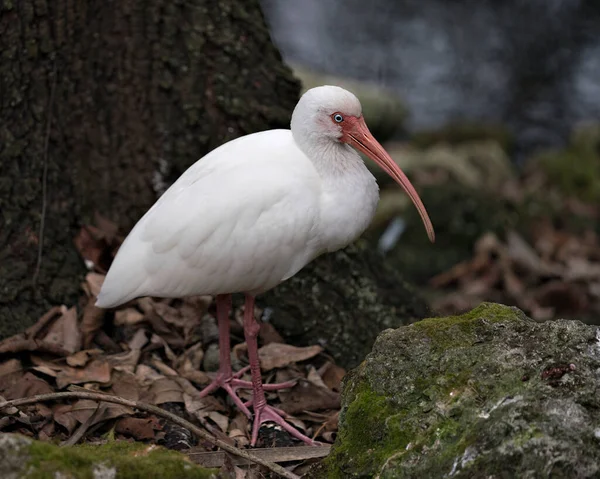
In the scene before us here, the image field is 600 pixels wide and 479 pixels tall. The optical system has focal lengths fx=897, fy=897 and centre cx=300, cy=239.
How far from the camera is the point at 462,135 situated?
12742mm

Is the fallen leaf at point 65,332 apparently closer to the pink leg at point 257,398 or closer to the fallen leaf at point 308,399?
the pink leg at point 257,398

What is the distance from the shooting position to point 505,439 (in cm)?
268

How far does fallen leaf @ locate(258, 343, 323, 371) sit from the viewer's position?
4508 millimetres

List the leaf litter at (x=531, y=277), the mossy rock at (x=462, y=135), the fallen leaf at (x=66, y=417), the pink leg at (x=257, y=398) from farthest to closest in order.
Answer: the mossy rock at (x=462, y=135) < the leaf litter at (x=531, y=277) < the pink leg at (x=257, y=398) < the fallen leaf at (x=66, y=417)

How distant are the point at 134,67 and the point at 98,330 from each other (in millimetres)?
1370

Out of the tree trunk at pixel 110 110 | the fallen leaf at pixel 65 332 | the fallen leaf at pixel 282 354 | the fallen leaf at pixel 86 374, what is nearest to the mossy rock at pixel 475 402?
the fallen leaf at pixel 282 354

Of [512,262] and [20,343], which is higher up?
[20,343]

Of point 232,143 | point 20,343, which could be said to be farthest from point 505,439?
point 20,343

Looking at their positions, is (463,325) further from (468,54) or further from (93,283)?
(468,54)

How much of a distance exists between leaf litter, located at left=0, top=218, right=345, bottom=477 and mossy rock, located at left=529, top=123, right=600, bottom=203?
6638mm

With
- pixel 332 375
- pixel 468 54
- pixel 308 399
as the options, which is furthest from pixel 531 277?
pixel 468 54

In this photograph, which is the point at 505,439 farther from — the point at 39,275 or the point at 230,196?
the point at 39,275

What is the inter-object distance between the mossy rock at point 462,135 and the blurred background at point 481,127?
0.8 inches

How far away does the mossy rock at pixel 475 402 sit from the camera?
8.71ft
